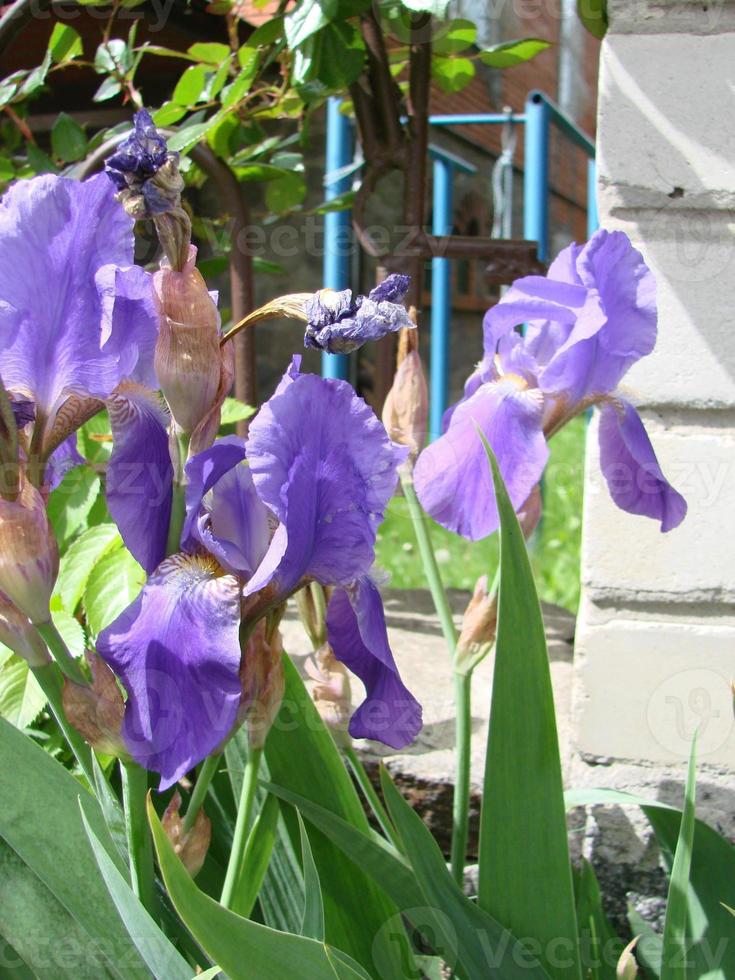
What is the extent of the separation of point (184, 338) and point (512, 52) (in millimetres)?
1111

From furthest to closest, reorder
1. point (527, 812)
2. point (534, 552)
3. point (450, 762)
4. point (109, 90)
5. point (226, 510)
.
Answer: point (534, 552) → point (109, 90) → point (450, 762) → point (527, 812) → point (226, 510)

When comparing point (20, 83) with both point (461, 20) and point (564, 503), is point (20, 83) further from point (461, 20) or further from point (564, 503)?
point (564, 503)

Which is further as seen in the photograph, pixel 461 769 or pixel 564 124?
pixel 564 124

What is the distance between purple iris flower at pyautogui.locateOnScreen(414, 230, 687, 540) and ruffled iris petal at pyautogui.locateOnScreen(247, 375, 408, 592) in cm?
→ 18

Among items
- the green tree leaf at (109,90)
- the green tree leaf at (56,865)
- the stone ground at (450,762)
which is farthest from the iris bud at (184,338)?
the green tree leaf at (109,90)

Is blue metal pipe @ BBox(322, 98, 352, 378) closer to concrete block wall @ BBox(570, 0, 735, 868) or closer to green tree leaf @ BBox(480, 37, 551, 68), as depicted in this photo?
green tree leaf @ BBox(480, 37, 551, 68)

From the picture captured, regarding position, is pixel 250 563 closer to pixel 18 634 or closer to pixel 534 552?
pixel 18 634

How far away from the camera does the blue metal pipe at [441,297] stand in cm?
309

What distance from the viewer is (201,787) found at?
0.60 metres

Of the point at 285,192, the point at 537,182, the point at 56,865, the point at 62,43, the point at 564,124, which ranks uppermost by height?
the point at 564,124

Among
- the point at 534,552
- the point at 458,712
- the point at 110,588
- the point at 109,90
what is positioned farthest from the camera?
the point at 534,552

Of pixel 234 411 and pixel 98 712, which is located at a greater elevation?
pixel 234 411

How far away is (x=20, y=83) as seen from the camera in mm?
1275

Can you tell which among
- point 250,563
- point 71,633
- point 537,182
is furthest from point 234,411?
point 537,182
